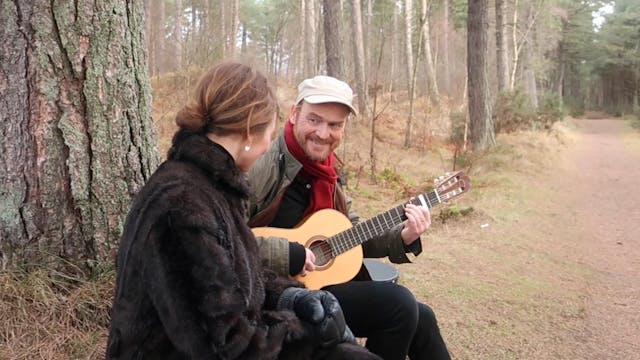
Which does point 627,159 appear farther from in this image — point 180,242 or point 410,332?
point 180,242

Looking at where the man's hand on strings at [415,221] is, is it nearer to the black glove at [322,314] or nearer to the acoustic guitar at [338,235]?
the acoustic guitar at [338,235]

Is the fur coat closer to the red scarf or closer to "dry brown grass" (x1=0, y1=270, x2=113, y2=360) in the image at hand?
"dry brown grass" (x1=0, y1=270, x2=113, y2=360)

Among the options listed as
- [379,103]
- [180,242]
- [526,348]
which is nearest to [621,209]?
[526,348]

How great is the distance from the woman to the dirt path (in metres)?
2.69

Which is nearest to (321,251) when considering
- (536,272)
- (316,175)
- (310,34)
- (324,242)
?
(324,242)

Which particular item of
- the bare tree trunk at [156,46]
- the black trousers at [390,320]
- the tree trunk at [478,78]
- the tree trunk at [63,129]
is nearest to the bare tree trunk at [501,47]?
the tree trunk at [478,78]

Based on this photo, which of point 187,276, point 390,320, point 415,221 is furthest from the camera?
point 415,221

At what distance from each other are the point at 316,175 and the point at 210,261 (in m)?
1.41

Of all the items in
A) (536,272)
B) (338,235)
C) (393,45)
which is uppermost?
(393,45)

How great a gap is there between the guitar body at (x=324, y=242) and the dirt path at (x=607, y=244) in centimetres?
195

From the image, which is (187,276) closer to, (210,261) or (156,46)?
(210,261)

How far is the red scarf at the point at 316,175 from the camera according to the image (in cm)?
296

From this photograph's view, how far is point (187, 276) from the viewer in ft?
5.29

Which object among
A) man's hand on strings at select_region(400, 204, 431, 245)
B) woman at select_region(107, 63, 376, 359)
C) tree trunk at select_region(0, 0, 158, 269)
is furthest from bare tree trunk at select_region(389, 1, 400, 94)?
woman at select_region(107, 63, 376, 359)
